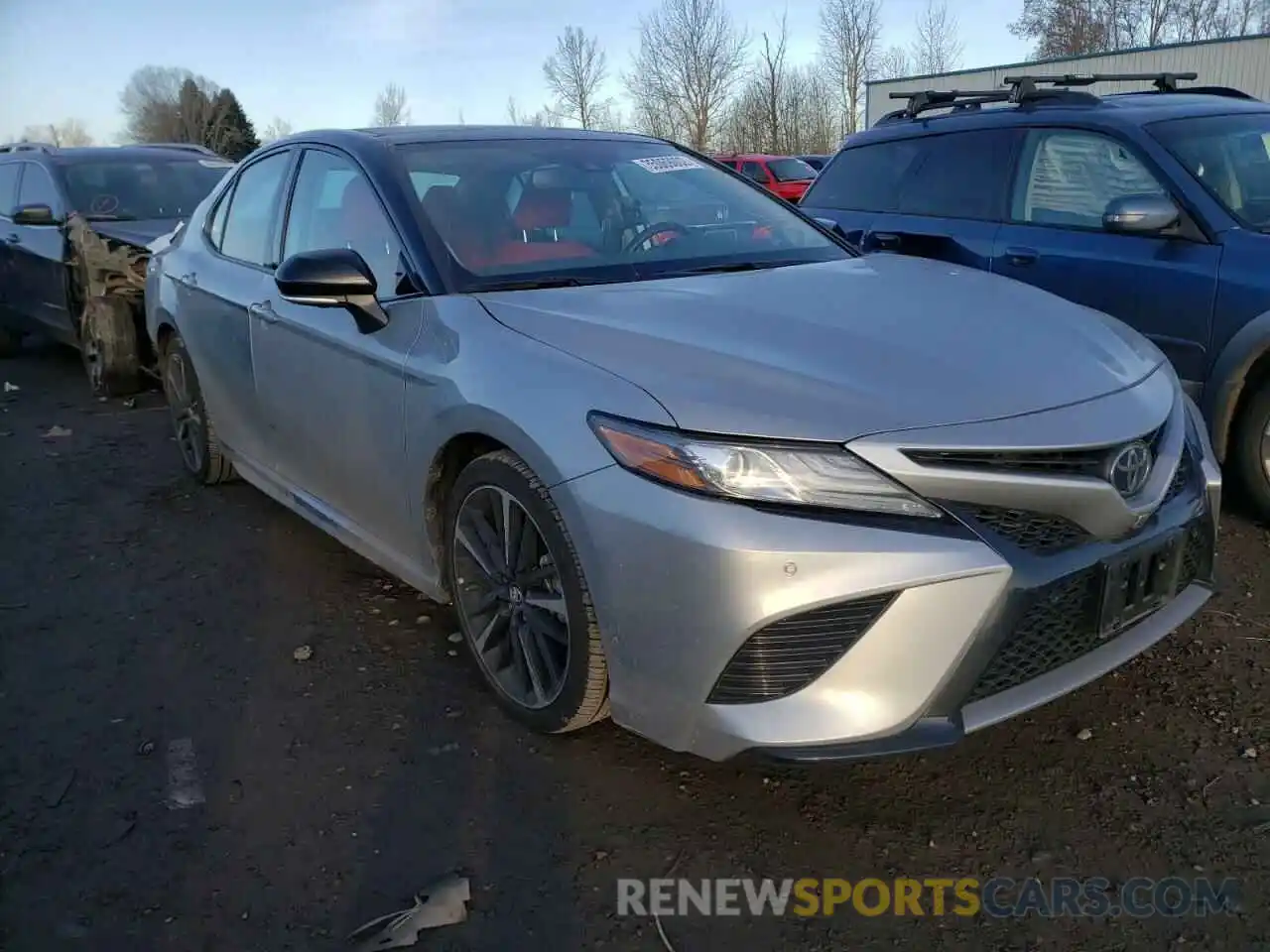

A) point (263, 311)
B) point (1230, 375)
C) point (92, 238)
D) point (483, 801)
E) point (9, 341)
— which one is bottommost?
point (483, 801)

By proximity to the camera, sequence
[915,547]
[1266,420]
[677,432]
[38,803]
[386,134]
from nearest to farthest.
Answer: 1. [915,547]
2. [677,432]
3. [38,803]
4. [386,134]
5. [1266,420]

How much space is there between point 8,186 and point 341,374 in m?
7.38

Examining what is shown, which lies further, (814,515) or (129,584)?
(129,584)

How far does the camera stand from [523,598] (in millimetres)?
2883

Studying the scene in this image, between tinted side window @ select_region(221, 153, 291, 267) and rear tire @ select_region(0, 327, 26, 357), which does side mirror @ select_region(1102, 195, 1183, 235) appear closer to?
tinted side window @ select_region(221, 153, 291, 267)

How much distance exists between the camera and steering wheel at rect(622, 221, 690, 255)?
11.3ft

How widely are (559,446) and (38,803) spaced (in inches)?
65.2

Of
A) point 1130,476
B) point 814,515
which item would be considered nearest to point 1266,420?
point 1130,476

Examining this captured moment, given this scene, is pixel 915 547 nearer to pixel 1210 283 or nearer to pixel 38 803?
pixel 38 803

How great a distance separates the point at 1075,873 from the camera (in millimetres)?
2346

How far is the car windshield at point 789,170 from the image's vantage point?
19609 mm

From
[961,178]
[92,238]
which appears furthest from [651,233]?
[92,238]

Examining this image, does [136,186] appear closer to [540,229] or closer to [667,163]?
[667,163]

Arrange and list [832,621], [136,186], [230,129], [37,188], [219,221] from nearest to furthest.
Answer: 1. [832,621]
2. [219,221]
3. [136,186]
4. [37,188]
5. [230,129]
